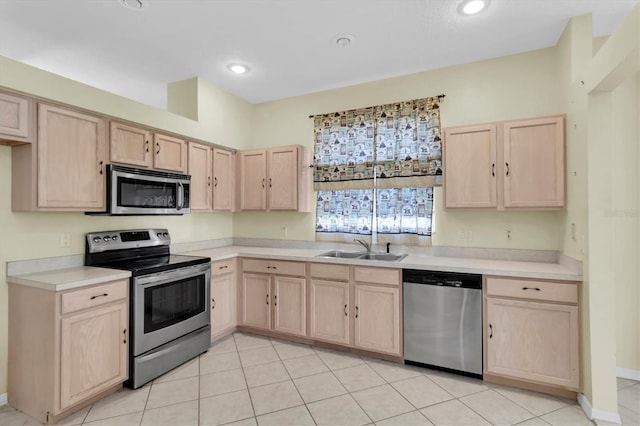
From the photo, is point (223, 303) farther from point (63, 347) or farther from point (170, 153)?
point (170, 153)

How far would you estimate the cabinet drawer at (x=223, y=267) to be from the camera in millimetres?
3374

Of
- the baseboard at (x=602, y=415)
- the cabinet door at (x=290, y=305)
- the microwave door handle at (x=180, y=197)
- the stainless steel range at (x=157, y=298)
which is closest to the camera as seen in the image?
the baseboard at (x=602, y=415)

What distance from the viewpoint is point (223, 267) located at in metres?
3.49

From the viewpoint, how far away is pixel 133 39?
273 cm

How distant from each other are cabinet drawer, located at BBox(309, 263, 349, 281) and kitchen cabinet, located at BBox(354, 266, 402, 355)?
12 cm

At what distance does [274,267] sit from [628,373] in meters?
3.28

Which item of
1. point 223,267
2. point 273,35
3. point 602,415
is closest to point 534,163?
point 602,415

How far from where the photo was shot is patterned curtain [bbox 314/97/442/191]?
3.33 metres

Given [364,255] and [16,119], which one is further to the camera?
[364,255]

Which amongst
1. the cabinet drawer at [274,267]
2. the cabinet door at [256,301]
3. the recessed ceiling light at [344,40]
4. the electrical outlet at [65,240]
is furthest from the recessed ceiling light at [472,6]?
the electrical outlet at [65,240]

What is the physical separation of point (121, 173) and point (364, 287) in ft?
7.90

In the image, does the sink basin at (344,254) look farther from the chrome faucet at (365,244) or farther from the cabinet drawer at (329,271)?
the cabinet drawer at (329,271)

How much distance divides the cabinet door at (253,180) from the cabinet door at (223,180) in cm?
13

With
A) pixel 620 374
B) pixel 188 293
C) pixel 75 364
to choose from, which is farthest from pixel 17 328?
pixel 620 374
